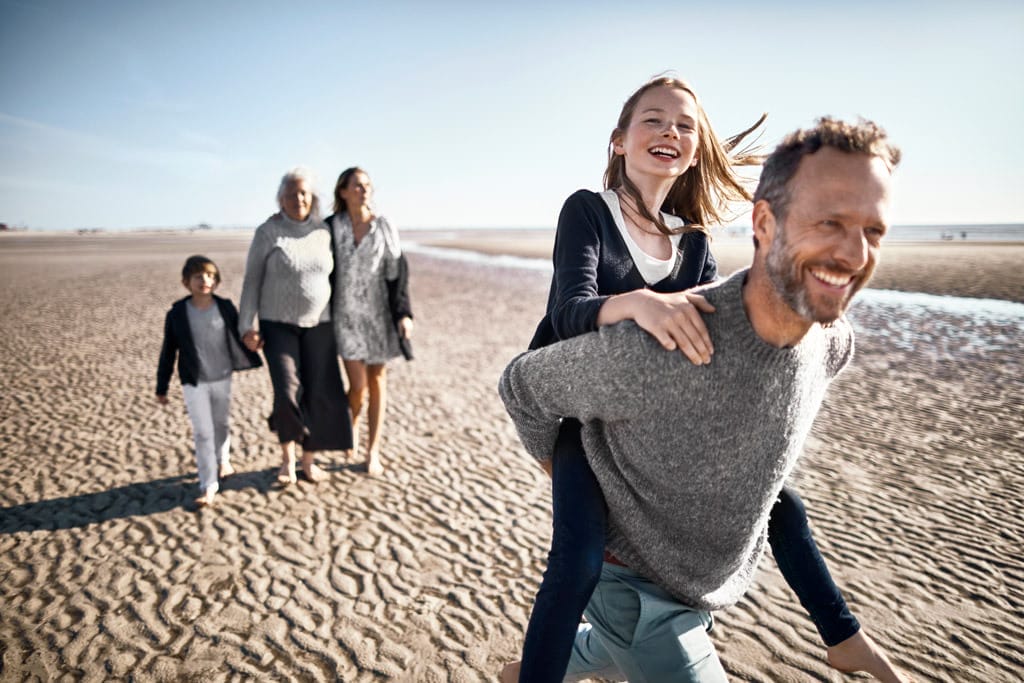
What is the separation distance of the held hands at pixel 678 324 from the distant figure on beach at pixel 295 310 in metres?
3.69

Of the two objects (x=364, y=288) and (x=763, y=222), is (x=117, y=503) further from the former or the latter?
(x=763, y=222)

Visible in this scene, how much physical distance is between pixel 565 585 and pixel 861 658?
110 cm

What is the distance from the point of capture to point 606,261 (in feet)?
6.10

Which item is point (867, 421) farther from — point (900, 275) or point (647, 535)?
point (900, 275)

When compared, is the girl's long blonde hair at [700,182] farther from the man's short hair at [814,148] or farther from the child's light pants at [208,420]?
the child's light pants at [208,420]

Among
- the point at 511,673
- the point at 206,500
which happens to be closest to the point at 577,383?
the point at 511,673

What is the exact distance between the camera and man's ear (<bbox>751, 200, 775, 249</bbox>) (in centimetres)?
136

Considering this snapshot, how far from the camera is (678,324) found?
1.37m

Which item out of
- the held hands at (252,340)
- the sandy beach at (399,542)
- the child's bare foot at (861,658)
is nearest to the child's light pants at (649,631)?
the child's bare foot at (861,658)

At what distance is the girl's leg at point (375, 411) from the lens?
198 inches

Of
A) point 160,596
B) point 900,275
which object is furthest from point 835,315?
point 900,275

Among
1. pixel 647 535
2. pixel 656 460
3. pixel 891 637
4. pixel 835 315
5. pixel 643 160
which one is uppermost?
pixel 643 160

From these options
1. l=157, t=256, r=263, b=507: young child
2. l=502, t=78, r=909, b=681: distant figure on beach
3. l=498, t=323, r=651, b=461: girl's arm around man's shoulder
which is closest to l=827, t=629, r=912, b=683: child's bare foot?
l=502, t=78, r=909, b=681: distant figure on beach

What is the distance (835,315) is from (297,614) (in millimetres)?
3456
